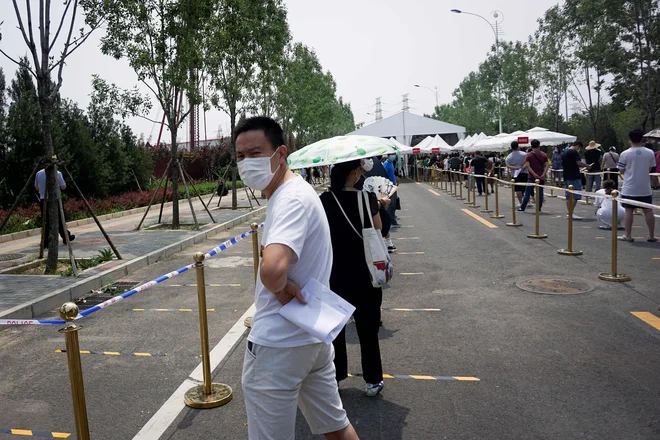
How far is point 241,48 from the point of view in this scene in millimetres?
19578

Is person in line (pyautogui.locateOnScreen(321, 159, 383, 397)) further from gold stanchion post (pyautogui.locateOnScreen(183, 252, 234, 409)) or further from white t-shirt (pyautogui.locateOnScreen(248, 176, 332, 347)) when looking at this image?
white t-shirt (pyautogui.locateOnScreen(248, 176, 332, 347))

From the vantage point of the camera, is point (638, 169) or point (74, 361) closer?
point (74, 361)

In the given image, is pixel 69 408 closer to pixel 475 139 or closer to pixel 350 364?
pixel 350 364

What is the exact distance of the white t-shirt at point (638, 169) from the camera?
9.72 m

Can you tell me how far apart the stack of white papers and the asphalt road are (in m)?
1.53

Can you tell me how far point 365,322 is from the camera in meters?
4.16

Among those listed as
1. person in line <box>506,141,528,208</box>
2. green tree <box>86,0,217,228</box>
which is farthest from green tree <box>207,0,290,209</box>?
person in line <box>506,141,528,208</box>

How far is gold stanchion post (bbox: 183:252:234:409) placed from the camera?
403 cm

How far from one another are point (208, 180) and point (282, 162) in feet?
116

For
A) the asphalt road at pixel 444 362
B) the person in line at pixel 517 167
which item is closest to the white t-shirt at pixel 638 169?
the asphalt road at pixel 444 362

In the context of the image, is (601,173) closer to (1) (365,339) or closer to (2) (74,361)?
(1) (365,339)

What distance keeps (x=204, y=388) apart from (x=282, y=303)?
86.2 inches

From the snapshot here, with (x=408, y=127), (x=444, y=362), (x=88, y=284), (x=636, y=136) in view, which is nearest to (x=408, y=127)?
(x=408, y=127)

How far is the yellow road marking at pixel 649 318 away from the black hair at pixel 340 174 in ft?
11.1
